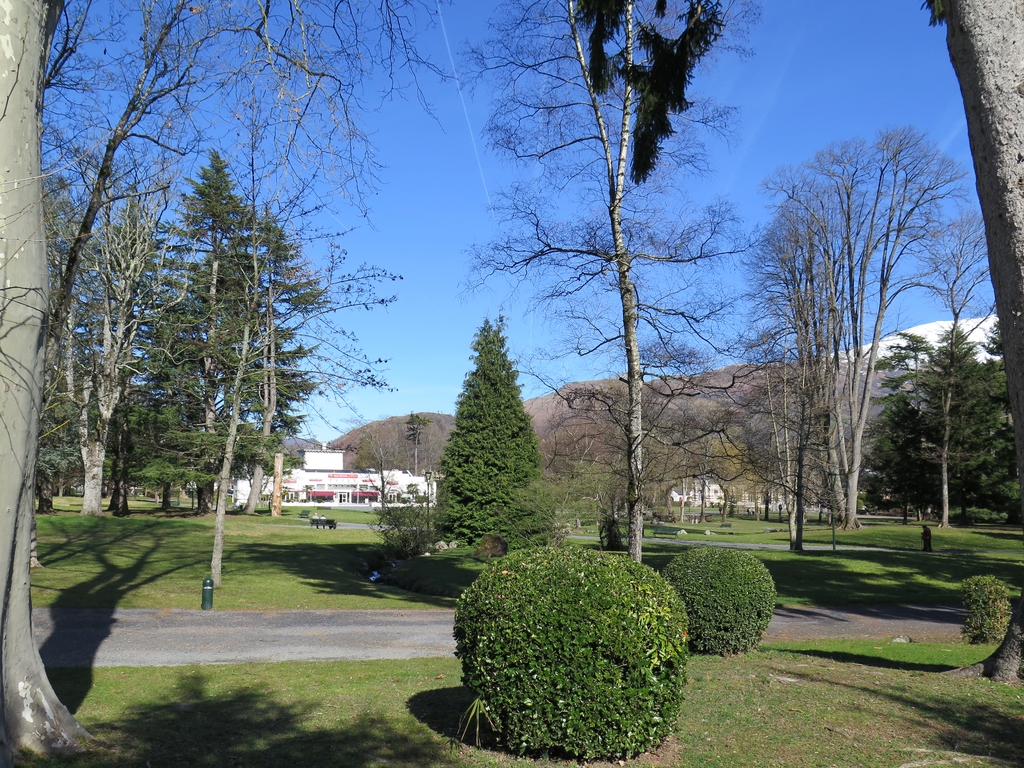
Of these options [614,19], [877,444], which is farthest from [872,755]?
[877,444]

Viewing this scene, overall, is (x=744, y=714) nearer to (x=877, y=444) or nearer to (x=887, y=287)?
(x=887, y=287)

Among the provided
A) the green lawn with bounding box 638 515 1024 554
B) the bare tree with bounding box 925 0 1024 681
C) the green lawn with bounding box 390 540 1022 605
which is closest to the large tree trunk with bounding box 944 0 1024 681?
the bare tree with bounding box 925 0 1024 681

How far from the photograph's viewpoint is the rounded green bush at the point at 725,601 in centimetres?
911

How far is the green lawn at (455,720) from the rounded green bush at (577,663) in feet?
0.77

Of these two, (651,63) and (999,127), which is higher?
(651,63)

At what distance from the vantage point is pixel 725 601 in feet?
29.9

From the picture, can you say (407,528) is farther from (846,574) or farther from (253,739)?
(253,739)

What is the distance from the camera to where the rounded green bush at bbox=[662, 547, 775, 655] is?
911cm

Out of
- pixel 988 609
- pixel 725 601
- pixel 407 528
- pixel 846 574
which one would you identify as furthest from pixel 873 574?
pixel 725 601

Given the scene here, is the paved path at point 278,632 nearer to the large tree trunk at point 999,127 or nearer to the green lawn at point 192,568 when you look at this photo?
the green lawn at point 192,568

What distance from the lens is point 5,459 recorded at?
3.69 m

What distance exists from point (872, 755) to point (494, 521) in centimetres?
2786

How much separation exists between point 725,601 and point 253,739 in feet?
19.5

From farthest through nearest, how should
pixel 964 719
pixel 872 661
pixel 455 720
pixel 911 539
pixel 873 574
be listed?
pixel 911 539 → pixel 873 574 → pixel 872 661 → pixel 455 720 → pixel 964 719
